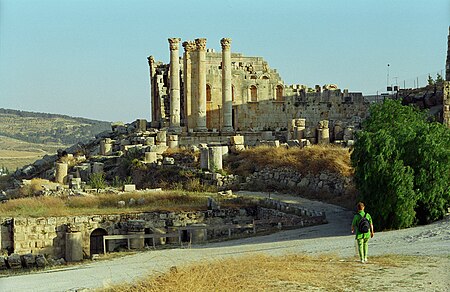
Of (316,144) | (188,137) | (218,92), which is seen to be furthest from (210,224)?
(218,92)

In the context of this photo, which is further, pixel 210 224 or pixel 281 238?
pixel 210 224

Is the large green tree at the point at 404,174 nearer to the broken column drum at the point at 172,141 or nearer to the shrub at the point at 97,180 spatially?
the shrub at the point at 97,180

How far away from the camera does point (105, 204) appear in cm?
3122

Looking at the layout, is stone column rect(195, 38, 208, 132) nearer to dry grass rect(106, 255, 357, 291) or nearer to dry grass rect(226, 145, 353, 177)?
dry grass rect(226, 145, 353, 177)

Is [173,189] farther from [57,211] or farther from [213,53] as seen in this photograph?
[213,53]

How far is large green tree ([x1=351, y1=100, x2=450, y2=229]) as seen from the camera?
2377 centimetres

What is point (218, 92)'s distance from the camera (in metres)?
51.7

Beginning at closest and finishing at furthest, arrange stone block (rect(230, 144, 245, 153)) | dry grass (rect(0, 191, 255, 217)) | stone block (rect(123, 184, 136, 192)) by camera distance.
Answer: dry grass (rect(0, 191, 255, 217)) → stone block (rect(123, 184, 136, 192)) → stone block (rect(230, 144, 245, 153))

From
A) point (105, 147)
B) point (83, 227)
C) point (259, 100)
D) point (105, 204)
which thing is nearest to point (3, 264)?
point (83, 227)

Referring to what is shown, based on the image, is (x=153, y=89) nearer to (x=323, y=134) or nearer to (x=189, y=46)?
(x=189, y=46)

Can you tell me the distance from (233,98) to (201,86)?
4682 mm

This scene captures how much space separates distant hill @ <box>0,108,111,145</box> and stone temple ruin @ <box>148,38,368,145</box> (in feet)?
284

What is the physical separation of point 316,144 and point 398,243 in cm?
1798

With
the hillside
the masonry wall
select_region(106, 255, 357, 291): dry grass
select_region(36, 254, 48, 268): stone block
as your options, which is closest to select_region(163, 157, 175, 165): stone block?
the masonry wall
